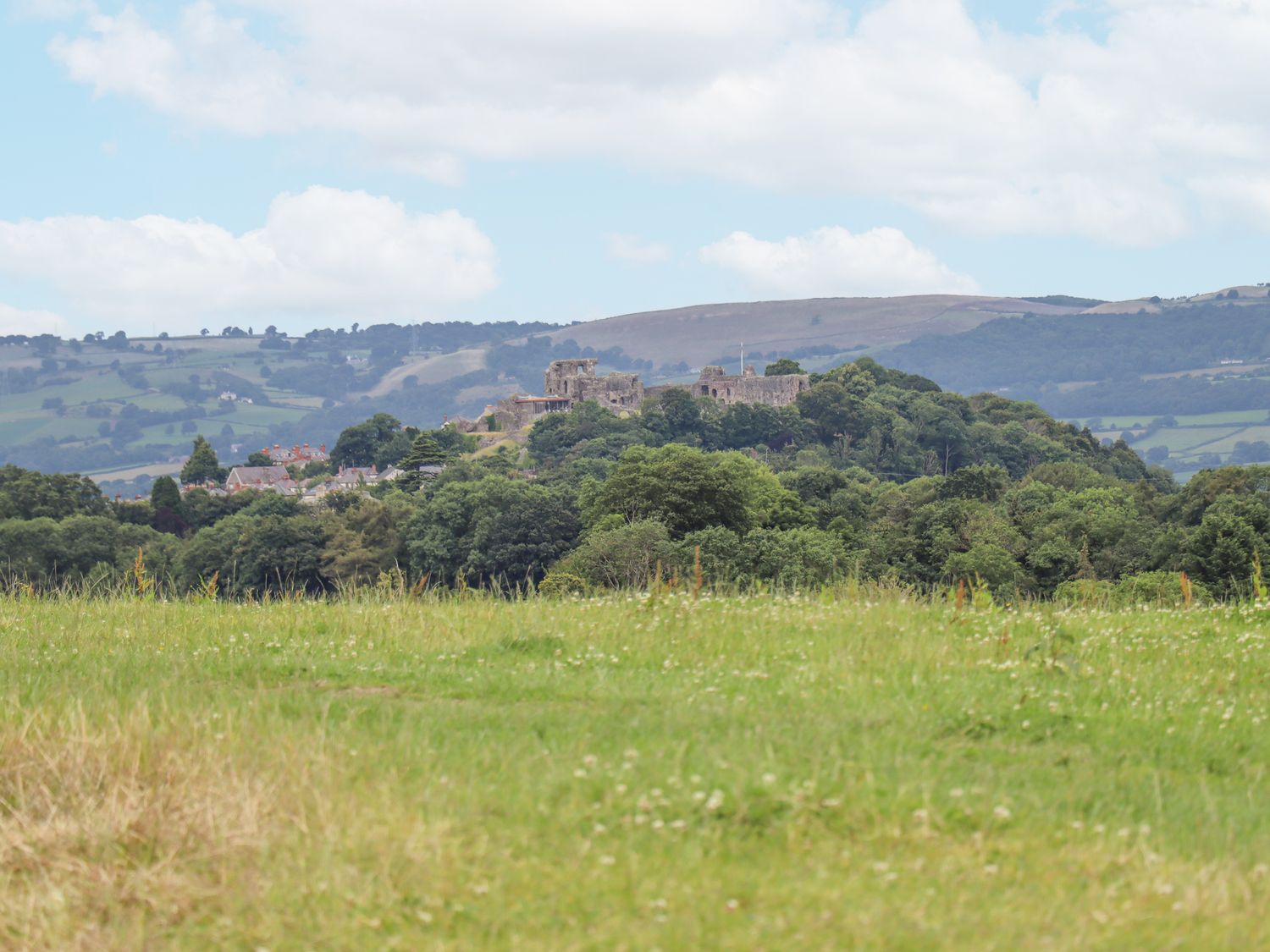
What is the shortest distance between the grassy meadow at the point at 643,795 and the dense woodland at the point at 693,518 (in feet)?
15.9

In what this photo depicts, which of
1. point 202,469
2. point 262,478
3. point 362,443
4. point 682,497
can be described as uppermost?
point 682,497

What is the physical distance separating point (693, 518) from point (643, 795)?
56.5 meters

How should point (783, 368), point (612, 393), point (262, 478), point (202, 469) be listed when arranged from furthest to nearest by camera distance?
point (783, 368), point (612, 393), point (262, 478), point (202, 469)

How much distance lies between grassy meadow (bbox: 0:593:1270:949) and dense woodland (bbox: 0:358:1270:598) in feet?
15.9

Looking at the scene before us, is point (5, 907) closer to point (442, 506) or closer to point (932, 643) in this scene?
point (932, 643)

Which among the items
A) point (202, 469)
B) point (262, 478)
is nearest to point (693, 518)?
point (202, 469)

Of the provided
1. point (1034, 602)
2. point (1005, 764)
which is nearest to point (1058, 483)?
point (1034, 602)

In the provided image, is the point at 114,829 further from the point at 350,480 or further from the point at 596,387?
the point at 596,387

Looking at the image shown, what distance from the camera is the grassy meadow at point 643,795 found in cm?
596

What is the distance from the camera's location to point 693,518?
63188 millimetres

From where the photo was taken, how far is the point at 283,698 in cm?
886

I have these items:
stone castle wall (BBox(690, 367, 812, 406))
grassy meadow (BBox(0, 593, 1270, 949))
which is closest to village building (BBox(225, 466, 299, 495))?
stone castle wall (BBox(690, 367, 812, 406))

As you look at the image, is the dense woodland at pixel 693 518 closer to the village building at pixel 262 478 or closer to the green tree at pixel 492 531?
the green tree at pixel 492 531

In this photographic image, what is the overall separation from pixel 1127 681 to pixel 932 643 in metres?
1.36
